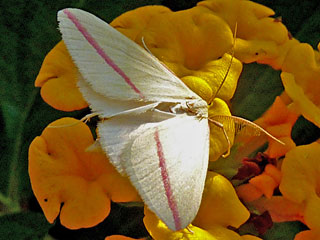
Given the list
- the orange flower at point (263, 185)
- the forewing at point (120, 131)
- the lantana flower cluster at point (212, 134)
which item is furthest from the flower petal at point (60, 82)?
the orange flower at point (263, 185)

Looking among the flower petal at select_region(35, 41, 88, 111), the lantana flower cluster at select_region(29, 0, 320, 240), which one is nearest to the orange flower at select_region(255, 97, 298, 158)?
the lantana flower cluster at select_region(29, 0, 320, 240)

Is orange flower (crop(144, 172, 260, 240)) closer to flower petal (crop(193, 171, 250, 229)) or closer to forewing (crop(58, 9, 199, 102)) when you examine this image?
flower petal (crop(193, 171, 250, 229))

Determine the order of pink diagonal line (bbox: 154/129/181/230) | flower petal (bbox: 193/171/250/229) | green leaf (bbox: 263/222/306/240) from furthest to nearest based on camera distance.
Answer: green leaf (bbox: 263/222/306/240)
flower petal (bbox: 193/171/250/229)
pink diagonal line (bbox: 154/129/181/230)

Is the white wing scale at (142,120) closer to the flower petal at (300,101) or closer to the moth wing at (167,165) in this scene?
the moth wing at (167,165)

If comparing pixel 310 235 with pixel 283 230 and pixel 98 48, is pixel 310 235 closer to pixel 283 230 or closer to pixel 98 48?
pixel 283 230

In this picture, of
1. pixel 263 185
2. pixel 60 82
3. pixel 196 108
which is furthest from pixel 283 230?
pixel 60 82

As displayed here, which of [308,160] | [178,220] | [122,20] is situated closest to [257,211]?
[308,160]

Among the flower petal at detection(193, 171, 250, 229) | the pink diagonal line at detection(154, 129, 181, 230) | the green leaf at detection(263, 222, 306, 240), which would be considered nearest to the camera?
the pink diagonal line at detection(154, 129, 181, 230)

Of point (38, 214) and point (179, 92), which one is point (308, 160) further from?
point (38, 214)
